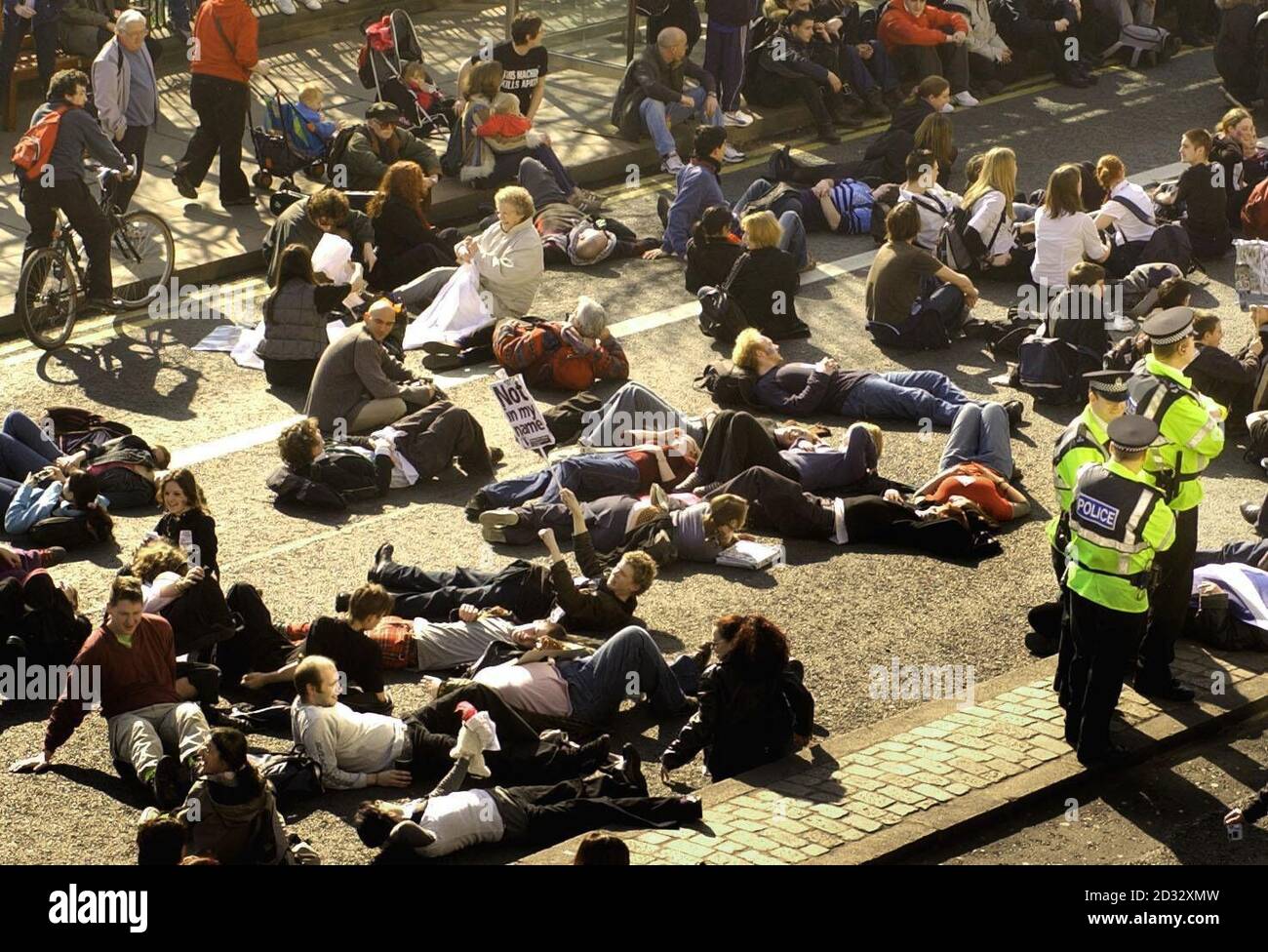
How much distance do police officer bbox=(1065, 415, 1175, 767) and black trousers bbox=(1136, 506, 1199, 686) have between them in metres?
0.62

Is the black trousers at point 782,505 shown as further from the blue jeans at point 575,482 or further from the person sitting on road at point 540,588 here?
the person sitting on road at point 540,588

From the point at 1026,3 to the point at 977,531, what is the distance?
11342mm

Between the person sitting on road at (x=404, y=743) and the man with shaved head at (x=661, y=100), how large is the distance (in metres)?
10.6

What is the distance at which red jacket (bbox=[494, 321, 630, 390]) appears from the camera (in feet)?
52.5

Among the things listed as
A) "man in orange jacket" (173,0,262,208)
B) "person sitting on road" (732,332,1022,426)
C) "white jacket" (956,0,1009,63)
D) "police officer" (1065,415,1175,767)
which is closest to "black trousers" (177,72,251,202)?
"man in orange jacket" (173,0,262,208)

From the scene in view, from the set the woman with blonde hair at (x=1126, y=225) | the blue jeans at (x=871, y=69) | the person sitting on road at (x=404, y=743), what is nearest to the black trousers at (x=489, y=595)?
the person sitting on road at (x=404, y=743)

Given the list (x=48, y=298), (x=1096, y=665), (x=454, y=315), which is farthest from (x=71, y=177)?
(x=1096, y=665)

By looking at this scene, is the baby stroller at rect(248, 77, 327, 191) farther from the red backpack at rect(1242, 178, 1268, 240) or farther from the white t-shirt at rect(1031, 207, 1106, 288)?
the red backpack at rect(1242, 178, 1268, 240)

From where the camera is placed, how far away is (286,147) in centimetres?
1962

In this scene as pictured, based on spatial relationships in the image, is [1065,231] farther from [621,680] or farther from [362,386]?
[621,680]

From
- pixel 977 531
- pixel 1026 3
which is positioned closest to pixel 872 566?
pixel 977 531

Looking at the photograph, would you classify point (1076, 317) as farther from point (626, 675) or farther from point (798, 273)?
point (626, 675)

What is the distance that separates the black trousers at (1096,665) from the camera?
1057 cm
